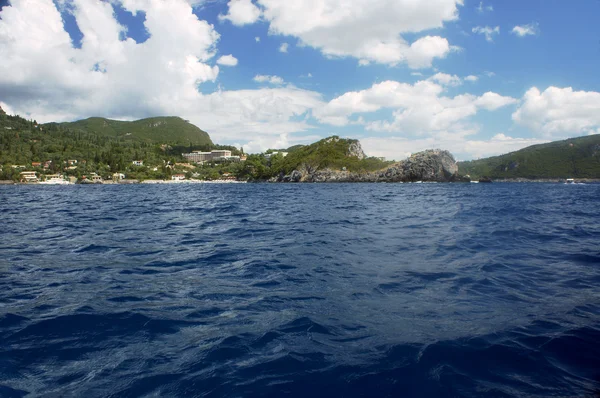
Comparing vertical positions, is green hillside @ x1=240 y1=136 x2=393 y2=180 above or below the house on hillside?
above

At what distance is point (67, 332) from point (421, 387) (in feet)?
17.8

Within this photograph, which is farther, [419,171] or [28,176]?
[419,171]

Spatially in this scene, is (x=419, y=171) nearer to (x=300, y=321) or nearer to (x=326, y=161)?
(x=326, y=161)

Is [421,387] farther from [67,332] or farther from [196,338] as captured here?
[67,332]

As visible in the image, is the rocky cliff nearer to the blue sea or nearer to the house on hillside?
the house on hillside

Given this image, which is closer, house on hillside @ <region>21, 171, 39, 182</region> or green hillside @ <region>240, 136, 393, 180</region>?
house on hillside @ <region>21, 171, 39, 182</region>

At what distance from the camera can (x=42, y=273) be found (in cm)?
871

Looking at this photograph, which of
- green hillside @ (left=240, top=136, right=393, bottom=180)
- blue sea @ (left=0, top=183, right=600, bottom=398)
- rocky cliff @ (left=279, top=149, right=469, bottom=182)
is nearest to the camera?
blue sea @ (left=0, top=183, right=600, bottom=398)

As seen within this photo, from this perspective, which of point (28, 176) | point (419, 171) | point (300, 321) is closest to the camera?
point (300, 321)

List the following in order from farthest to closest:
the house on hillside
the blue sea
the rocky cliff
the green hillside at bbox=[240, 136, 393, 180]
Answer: the green hillside at bbox=[240, 136, 393, 180] → the rocky cliff → the house on hillside → the blue sea

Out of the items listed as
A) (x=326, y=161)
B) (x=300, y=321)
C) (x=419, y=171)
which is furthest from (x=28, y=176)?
(x=300, y=321)

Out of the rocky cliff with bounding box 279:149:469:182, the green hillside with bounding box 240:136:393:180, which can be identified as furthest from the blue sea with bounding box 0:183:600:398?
the green hillside with bounding box 240:136:393:180

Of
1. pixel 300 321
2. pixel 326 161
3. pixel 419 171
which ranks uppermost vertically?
pixel 326 161

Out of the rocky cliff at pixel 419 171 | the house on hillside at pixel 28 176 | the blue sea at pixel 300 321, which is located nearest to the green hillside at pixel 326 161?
the rocky cliff at pixel 419 171
